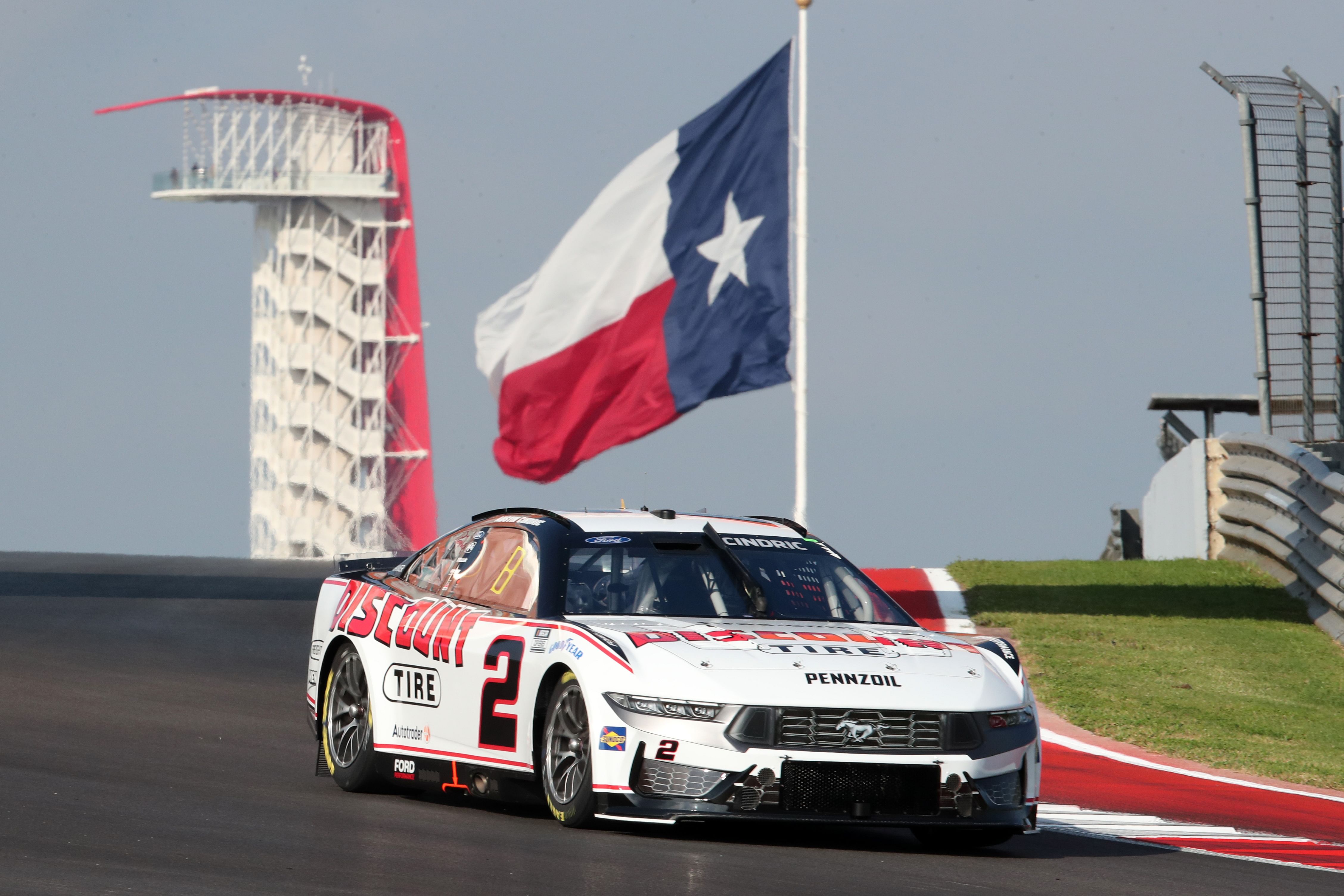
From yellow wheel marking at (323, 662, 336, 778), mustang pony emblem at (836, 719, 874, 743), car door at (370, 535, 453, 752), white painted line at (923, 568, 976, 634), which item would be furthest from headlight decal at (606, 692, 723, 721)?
white painted line at (923, 568, 976, 634)

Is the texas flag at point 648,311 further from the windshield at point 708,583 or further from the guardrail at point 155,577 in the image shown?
the windshield at point 708,583

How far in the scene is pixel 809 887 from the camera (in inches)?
266

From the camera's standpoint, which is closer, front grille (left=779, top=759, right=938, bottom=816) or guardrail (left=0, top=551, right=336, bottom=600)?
front grille (left=779, top=759, right=938, bottom=816)

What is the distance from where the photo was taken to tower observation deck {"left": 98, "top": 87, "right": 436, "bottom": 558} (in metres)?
86.1

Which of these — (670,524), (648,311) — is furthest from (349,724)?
(648,311)

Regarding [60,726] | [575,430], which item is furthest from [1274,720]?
[60,726]

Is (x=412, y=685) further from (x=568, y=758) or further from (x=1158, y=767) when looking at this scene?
(x=1158, y=767)

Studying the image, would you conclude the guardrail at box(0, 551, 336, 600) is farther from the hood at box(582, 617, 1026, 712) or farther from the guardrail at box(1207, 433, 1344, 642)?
the hood at box(582, 617, 1026, 712)

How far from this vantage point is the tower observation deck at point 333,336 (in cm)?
8612

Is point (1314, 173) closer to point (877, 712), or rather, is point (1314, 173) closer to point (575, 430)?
point (575, 430)

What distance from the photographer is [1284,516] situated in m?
20.5

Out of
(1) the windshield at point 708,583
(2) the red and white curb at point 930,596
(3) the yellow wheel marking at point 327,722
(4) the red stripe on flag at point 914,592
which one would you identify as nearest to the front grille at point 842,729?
(1) the windshield at point 708,583

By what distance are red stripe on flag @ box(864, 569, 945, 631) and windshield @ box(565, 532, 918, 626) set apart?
803cm

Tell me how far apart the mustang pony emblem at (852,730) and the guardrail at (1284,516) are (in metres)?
11.1
